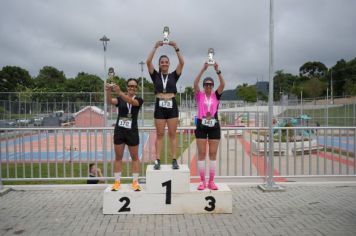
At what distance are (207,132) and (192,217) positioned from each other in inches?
56.6

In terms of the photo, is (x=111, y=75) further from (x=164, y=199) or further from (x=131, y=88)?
(x=164, y=199)

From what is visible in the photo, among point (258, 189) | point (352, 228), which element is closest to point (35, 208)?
point (258, 189)

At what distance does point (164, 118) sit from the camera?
5.86 meters

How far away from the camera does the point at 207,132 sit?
5.88 metres

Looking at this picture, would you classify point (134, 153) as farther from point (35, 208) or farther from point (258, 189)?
point (258, 189)

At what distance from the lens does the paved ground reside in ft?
15.8

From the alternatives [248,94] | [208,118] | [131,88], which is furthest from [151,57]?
[248,94]

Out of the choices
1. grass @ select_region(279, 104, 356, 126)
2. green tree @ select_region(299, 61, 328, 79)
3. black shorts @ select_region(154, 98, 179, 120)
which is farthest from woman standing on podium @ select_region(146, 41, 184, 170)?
green tree @ select_region(299, 61, 328, 79)

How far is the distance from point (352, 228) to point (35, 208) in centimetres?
511

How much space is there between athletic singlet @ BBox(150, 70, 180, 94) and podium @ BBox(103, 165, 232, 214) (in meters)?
1.38

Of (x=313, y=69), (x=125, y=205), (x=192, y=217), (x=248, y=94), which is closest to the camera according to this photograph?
(x=192, y=217)

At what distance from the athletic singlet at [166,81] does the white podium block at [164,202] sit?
166cm

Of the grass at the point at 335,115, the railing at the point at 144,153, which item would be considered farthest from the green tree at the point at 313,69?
the railing at the point at 144,153

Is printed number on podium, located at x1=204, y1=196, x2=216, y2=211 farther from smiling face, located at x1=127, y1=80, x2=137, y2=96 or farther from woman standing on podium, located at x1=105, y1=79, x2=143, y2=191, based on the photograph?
smiling face, located at x1=127, y1=80, x2=137, y2=96
